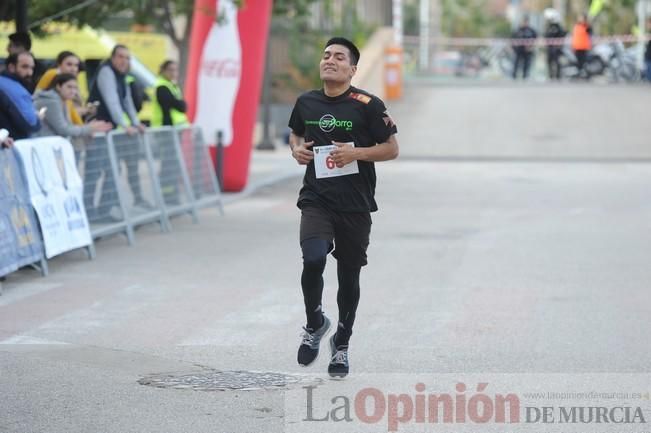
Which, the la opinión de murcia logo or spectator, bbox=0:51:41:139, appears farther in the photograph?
spectator, bbox=0:51:41:139

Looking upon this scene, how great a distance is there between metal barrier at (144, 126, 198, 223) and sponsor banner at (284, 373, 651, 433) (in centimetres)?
848

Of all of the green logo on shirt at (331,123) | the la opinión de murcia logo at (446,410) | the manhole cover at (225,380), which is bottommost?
the manhole cover at (225,380)

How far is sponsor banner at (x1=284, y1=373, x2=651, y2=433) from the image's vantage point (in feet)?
21.7

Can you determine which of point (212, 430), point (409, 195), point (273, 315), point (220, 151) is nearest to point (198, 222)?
point (220, 151)

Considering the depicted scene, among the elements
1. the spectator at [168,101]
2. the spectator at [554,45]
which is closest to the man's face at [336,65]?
the spectator at [168,101]

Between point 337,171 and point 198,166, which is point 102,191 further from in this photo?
point 337,171

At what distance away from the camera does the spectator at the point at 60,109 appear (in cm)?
1342

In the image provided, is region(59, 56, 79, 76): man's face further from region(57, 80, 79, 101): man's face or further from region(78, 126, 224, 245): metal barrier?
region(78, 126, 224, 245): metal barrier

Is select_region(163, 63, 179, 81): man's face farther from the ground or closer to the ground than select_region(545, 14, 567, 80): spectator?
farther from the ground

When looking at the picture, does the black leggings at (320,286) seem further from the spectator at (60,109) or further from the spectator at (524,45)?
the spectator at (524,45)

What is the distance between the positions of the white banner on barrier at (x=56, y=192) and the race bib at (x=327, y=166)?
192 inches

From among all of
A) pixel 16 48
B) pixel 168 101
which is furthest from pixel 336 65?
pixel 168 101

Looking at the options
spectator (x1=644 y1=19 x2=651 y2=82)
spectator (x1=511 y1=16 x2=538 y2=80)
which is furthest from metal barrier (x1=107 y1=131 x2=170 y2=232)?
spectator (x1=644 y1=19 x2=651 y2=82)

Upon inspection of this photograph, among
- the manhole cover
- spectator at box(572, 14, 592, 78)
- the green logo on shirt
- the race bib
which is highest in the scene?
the green logo on shirt
